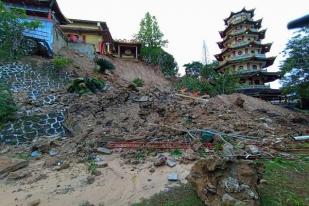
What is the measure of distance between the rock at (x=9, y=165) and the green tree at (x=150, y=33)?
30.2 meters

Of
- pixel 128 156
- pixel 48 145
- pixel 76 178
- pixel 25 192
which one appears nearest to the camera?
pixel 25 192

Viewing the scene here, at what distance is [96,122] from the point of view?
12.2m

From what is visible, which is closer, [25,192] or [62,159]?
[25,192]

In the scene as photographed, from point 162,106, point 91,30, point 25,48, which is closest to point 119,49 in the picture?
point 91,30

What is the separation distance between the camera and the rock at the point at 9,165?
28.3ft

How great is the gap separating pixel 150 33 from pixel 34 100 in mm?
24888

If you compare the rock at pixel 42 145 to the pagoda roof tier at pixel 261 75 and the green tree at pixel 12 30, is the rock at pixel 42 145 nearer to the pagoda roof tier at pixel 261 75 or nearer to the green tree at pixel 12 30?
the green tree at pixel 12 30

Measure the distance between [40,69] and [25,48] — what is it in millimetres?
2556

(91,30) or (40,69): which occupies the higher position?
(91,30)

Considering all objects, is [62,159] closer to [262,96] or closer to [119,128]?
[119,128]

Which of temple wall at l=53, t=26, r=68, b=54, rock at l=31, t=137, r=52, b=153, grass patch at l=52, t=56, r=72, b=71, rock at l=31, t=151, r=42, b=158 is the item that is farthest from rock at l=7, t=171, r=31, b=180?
temple wall at l=53, t=26, r=68, b=54

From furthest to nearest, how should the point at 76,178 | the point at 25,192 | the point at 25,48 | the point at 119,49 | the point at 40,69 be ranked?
the point at 119,49 < the point at 25,48 < the point at 40,69 < the point at 76,178 < the point at 25,192

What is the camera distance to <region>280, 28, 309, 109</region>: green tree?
2177 cm

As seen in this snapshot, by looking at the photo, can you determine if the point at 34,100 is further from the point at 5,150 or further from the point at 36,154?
the point at 36,154
